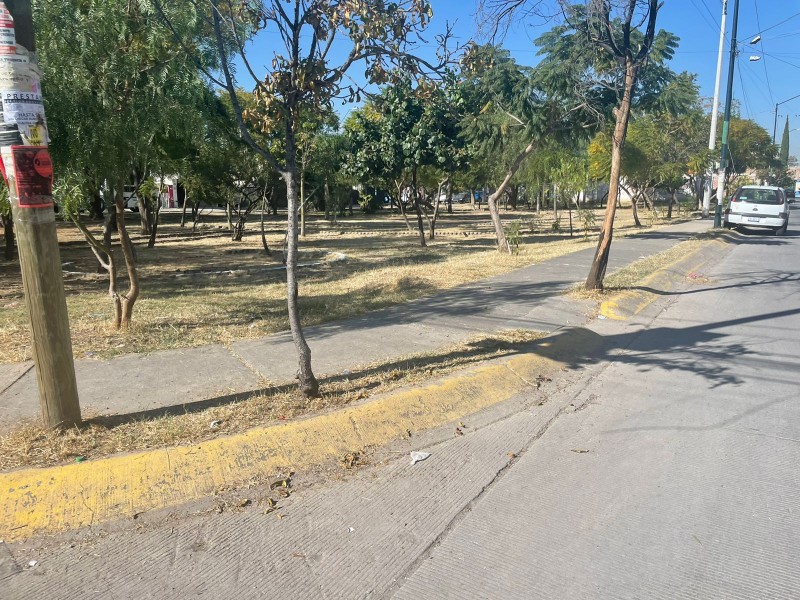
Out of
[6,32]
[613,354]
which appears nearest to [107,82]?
[6,32]

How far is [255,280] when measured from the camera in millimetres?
12805

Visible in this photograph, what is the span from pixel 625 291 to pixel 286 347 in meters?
5.97

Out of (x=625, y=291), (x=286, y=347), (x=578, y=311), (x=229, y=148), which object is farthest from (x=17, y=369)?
(x=229, y=148)

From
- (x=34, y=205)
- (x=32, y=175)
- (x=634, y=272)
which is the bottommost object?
(x=634, y=272)

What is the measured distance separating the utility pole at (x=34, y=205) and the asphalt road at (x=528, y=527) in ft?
3.88

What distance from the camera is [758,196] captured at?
2372 centimetres

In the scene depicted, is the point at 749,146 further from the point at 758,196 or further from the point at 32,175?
the point at 32,175

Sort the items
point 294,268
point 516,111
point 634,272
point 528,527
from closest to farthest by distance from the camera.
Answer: point 528,527, point 294,268, point 634,272, point 516,111

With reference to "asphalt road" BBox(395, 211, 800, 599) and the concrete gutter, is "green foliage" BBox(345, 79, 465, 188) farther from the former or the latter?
the concrete gutter

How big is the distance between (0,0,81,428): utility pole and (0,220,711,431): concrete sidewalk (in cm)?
62

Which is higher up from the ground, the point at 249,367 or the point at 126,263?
the point at 126,263

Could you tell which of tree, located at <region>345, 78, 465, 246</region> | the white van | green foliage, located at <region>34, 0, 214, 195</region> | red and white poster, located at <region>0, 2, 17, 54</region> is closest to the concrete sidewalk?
green foliage, located at <region>34, 0, 214, 195</region>

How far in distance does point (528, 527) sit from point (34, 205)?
3442 millimetres

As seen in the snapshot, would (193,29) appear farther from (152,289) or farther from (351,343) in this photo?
(152,289)
